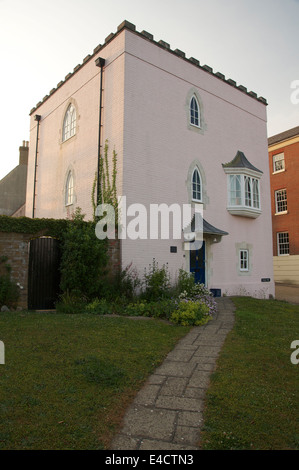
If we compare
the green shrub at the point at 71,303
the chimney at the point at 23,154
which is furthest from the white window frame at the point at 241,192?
the chimney at the point at 23,154

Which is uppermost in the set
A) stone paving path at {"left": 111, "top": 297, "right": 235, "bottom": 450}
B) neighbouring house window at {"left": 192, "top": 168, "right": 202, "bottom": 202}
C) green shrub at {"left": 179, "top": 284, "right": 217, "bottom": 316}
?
neighbouring house window at {"left": 192, "top": 168, "right": 202, "bottom": 202}

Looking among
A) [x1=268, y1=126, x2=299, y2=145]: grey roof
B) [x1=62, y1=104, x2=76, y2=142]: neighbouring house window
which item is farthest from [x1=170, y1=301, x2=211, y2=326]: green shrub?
[x1=268, y1=126, x2=299, y2=145]: grey roof

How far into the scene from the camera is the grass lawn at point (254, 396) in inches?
126

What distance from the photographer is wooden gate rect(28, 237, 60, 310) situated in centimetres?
1097

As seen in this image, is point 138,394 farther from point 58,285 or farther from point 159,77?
point 159,77

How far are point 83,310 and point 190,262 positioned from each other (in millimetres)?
5425

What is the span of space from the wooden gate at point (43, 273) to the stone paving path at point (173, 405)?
5.98 meters

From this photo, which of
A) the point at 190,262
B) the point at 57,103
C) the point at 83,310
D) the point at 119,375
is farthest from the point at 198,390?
the point at 57,103

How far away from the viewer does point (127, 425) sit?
3.48 meters

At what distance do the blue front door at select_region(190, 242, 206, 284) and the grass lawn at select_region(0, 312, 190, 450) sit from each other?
19.6 feet

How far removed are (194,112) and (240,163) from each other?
314 cm

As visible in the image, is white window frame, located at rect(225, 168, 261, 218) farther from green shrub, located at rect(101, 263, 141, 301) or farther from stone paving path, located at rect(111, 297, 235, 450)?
stone paving path, located at rect(111, 297, 235, 450)

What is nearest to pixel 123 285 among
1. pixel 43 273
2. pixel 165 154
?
pixel 43 273

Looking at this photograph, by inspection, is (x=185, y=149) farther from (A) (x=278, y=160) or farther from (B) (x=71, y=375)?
(A) (x=278, y=160)
